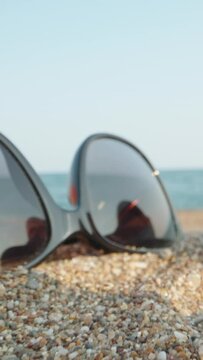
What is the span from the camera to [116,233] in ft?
6.75

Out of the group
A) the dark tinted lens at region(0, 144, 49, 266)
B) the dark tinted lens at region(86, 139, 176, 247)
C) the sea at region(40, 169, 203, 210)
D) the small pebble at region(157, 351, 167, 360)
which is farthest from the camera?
the sea at region(40, 169, 203, 210)

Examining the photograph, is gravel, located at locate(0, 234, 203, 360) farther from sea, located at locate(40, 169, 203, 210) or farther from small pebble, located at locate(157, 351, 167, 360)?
sea, located at locate(40, 169, 203, 210)

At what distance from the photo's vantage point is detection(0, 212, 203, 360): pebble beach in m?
1.08

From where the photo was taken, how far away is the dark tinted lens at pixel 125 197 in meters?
2.06

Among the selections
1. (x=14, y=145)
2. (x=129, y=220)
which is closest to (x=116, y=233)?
(x=129, y=220)

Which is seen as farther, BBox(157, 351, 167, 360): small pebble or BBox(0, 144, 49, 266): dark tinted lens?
BBox(0, 144, 49, 266): dark tinted lens

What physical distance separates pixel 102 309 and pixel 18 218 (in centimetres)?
48

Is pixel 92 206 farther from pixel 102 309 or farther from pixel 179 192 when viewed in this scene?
pixel 179 192

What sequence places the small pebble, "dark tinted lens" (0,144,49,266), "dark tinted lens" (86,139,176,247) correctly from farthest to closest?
1. "dark tinted lens" (86,139,176,247)
2. "dark tinted lens" (0,144,49,266)
3. the small pebble

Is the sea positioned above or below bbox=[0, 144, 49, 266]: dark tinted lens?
below

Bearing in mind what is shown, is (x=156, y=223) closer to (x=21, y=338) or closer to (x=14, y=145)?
(x=14, y=145)

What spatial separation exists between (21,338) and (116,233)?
3.11ft

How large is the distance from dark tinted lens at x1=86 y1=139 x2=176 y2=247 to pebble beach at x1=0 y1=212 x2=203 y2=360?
13 cm

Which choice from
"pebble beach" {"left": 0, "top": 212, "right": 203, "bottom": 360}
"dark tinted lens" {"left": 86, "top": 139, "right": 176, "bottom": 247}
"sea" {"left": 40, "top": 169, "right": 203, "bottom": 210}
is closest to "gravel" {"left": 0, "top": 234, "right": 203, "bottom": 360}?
"pebble beach" {"left": 0, "top": 212, "right": 203, "bottom": 360}
